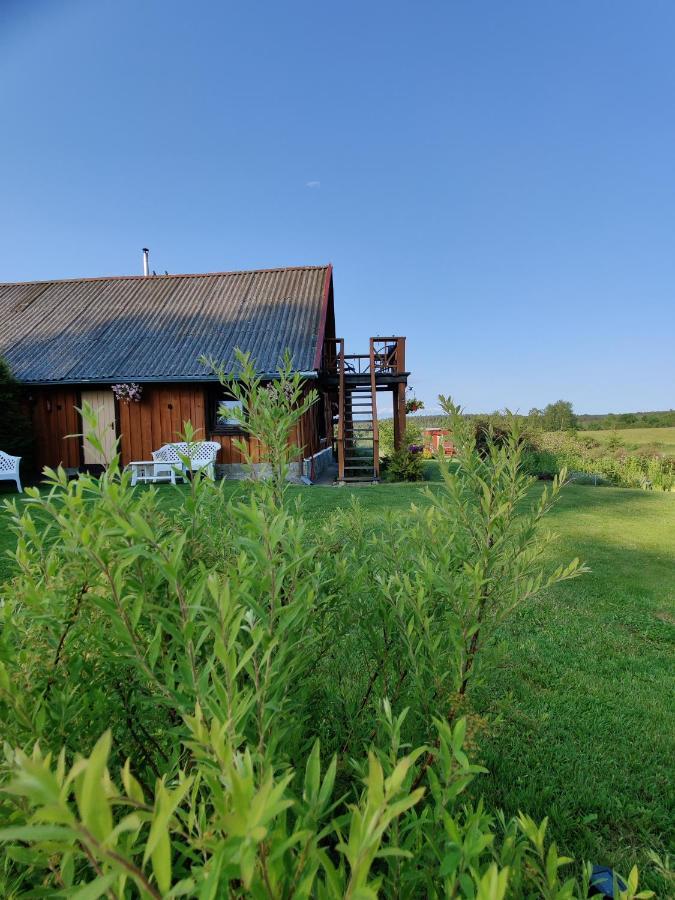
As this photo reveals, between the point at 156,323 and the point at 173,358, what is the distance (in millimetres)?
2739

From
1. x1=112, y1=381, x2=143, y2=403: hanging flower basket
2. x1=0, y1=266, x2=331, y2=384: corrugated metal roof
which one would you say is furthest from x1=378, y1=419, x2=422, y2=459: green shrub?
x1=112, y1=381, x2=143, y2=403: hanging flower basket

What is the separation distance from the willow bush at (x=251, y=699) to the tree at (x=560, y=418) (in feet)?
73.9

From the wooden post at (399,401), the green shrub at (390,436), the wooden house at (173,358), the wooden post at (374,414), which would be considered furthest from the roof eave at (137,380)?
the green shrub at (390,436)

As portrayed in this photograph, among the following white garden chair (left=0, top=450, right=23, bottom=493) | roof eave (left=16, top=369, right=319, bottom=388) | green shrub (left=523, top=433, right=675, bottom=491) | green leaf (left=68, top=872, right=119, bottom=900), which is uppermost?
roof eave (left=16, top=369, right=319, bottom=388)

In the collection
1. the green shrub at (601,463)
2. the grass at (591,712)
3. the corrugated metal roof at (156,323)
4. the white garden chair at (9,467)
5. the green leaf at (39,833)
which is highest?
the corrugated metal roof at (156,323)

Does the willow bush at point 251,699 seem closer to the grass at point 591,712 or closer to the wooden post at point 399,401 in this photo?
the grass at point 591,712

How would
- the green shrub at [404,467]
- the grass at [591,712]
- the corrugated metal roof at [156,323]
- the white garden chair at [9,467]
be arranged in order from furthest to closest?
1. the corrugated metal roof at [156,323]
2. the green shrub at [404,467]
3. the white garden chair at [9,467]
4. the grass at [591,712]

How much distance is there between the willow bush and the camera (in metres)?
0.43

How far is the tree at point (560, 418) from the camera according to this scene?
2280 centimetres

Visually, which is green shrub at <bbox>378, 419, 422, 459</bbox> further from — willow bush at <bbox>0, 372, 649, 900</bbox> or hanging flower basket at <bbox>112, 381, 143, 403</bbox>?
willow bush at <bbox>0, 372, 649, 900</bbox>

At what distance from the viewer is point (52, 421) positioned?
13.8m

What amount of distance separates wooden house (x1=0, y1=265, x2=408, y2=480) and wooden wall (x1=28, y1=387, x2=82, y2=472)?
0.03 meters

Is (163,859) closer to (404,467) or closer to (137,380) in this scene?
(404,467)

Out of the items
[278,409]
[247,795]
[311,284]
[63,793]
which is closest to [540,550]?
[278,409]
